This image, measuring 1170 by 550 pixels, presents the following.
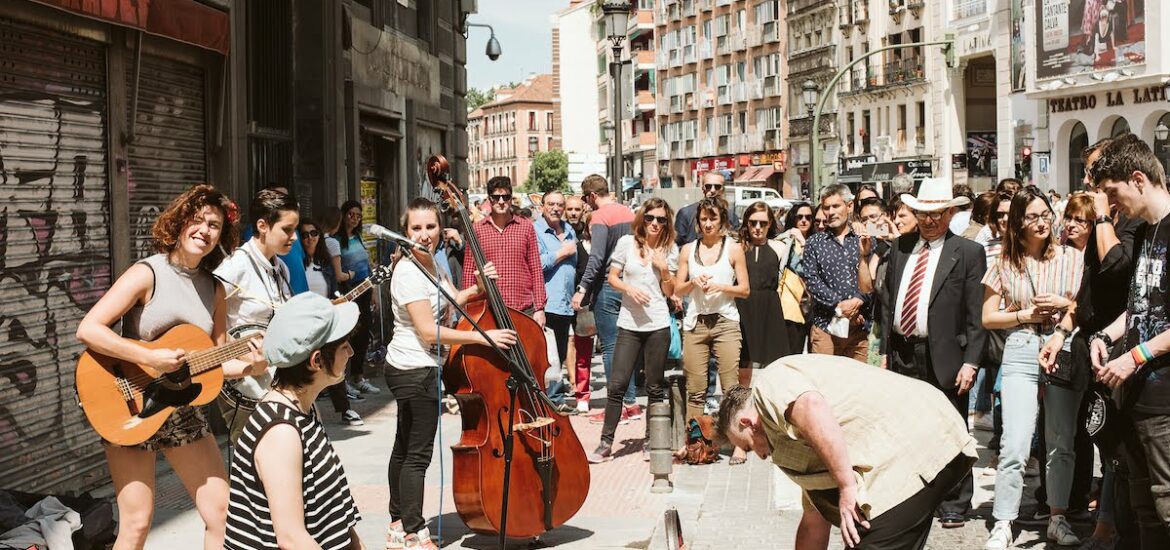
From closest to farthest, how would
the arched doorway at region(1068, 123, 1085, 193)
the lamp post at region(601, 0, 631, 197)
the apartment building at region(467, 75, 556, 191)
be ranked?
the lamp post at region(601, 0, 631, 197), the arched doorway at region(1068, 123, 1085, 193), the apartment building at region(467, 75, 556, 191)

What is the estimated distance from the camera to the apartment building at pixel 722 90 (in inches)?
2906

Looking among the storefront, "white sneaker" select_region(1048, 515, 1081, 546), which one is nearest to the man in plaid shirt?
the storefront

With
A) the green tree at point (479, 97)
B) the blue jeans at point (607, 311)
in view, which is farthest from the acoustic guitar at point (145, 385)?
the green tree at point (479, 97)

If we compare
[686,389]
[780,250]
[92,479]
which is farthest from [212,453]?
[780,250]

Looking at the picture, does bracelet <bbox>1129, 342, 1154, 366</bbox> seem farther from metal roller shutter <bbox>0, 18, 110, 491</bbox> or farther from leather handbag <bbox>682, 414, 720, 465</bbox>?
metal roller shutter <bbox>0, 18, 110, 491</bbox>

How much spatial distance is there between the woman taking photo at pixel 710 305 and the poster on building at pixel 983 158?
47525 millimetres

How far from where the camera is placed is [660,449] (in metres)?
9.38

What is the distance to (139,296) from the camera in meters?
6.02

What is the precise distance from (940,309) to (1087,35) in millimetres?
42717

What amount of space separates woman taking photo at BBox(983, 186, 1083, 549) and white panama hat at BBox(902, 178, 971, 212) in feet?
1.36

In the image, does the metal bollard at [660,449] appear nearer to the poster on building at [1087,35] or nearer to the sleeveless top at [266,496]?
the sleeveless top at [266,496]

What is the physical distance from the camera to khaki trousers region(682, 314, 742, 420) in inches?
416

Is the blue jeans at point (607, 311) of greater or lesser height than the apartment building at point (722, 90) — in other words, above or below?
below

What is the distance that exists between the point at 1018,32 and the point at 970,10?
10.3 feet
